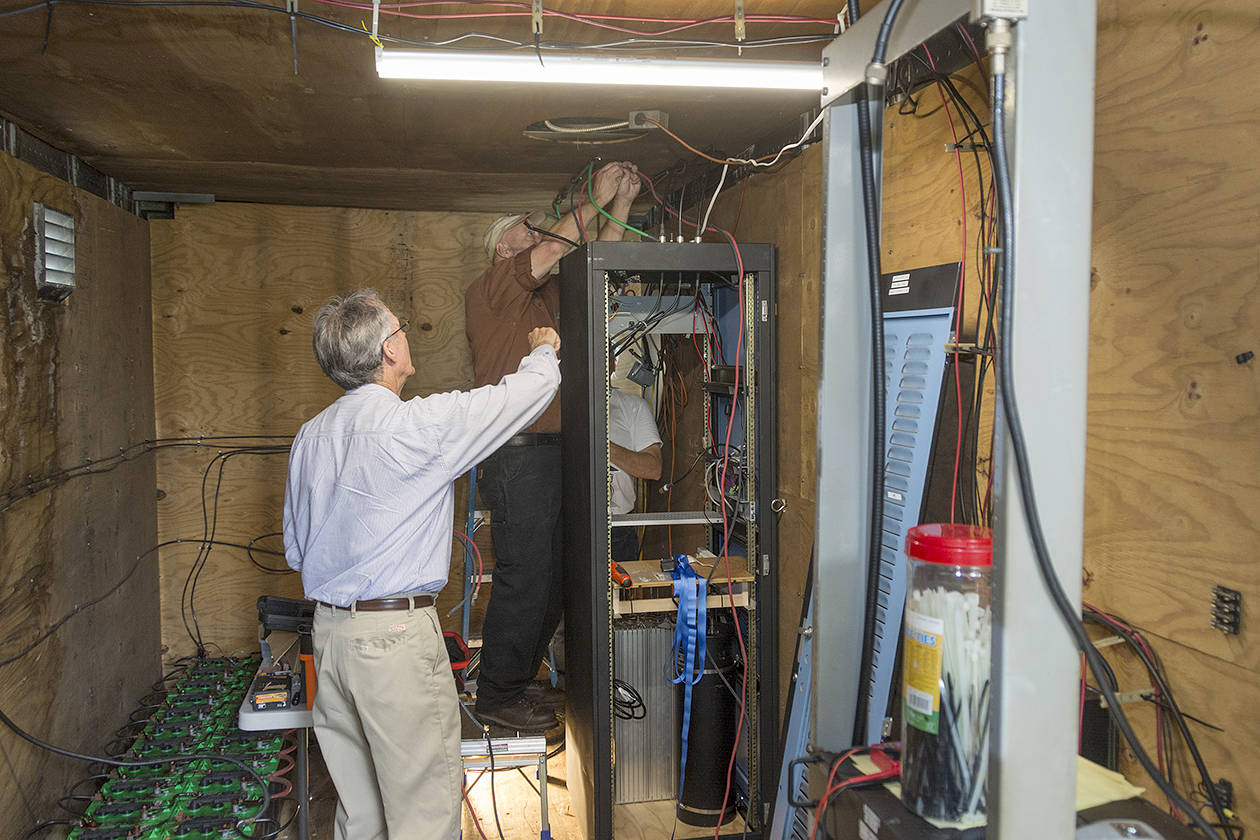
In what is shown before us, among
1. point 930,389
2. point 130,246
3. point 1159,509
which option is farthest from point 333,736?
point 130,246

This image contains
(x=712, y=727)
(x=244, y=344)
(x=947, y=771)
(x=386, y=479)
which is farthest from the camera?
(x=244, y=344)

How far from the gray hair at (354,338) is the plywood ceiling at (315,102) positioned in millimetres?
599

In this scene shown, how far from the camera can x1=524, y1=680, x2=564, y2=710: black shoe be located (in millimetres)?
3453

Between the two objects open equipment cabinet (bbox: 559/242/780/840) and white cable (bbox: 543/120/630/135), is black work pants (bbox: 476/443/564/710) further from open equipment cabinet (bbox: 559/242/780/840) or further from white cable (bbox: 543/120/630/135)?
white cable (bbox: 543/120/630/135)

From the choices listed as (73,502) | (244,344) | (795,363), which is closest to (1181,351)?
(795,363)

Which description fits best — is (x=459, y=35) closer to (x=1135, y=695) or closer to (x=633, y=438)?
(x=633, y=438)

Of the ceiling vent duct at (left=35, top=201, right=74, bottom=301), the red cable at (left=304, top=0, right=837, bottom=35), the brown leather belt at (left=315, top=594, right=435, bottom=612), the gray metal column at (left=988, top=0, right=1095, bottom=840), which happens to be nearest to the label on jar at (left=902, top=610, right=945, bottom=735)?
the gray metal column at (left=988, top=0, right=1095, bottom=840)

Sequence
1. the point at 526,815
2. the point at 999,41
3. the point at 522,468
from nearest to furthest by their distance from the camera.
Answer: the point at 999,41
the point at 526,815
the point at 522,468

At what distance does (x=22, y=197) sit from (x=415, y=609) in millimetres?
1857

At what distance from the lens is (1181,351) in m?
1.29

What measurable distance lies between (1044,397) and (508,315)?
8.25 feet

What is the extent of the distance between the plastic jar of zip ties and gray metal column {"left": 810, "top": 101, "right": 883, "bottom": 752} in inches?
7.9

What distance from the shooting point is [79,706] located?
9.62 feet

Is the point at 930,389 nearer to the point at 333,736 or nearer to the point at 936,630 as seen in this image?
the point at 936,630
